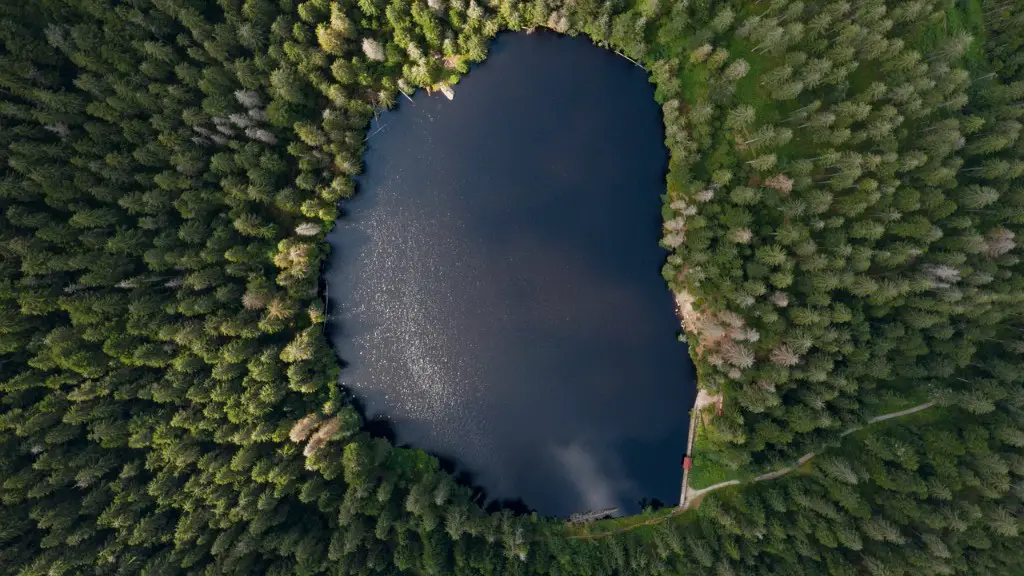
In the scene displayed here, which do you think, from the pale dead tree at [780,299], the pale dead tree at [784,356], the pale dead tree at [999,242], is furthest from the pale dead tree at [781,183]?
the pale dead tree at [999,242]

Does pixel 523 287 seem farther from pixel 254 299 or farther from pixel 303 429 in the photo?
pixel 254 299

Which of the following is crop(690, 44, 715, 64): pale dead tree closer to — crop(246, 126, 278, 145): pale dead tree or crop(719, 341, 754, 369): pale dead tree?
crop(719, 341, 754, 369): pale dead tree

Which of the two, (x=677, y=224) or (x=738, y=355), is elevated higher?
(x=677, y=224)

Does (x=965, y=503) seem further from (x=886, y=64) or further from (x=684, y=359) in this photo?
(x=886, y=64)

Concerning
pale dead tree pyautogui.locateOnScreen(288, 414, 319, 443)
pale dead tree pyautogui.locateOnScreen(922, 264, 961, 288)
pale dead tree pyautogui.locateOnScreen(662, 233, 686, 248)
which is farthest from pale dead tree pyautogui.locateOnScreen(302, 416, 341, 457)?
pale dead tree pyautogui.locateOnScreen(922, 264, 961, 288)

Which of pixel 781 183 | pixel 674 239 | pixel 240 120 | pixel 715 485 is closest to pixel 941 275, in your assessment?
pixel 781 183

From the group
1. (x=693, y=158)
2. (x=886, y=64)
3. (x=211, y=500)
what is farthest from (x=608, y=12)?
(x=211, y=500)

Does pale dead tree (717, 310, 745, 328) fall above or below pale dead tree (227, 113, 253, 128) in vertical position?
above

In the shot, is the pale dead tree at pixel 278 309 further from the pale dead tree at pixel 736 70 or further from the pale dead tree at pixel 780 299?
the pale dead tree at pixel 736 70
